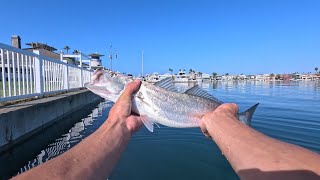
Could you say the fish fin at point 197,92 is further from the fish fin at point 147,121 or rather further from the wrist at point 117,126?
the wrist at point 117,126

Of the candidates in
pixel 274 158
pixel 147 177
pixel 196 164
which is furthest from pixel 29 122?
pixel 274 158

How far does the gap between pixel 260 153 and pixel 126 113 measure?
1.42 meters

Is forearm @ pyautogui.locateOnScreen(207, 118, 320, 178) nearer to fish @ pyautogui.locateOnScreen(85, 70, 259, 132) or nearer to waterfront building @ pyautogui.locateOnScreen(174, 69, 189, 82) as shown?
fish @ pyautogui.locateOnScreen(85, 70, 259, 132)

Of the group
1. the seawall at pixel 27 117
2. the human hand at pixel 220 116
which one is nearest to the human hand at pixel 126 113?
the human hand at pixel 220 116

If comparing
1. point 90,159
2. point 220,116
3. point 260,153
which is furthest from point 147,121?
point 260,153

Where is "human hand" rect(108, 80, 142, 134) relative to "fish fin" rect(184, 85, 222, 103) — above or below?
below

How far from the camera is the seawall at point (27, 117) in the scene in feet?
20.9

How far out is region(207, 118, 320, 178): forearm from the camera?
4.53 ft

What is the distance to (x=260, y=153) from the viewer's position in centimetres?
157

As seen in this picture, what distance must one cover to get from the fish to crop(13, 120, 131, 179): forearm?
66 centimetres

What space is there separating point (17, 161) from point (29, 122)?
6.28ft

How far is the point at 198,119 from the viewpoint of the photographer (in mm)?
2982

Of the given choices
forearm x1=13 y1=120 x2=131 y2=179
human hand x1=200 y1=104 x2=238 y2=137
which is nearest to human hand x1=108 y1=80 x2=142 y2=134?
forearm x1=13 y1=120 x2=131 y2=179

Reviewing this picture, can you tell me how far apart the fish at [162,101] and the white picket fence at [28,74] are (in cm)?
480
